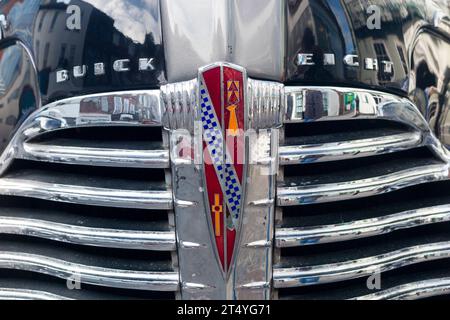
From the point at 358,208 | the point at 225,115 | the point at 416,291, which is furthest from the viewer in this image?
the point at 416,291

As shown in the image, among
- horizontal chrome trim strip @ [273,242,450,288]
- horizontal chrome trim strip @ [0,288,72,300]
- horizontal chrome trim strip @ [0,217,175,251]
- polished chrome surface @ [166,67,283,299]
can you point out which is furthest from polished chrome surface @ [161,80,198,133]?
horizontal chrome trim strip @ [0,288,72,300]

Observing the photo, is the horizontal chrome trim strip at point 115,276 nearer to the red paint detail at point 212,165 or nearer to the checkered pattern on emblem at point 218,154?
the red paint detail at point 212,165

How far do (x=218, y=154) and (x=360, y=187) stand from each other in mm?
629

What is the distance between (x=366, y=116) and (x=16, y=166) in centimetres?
150

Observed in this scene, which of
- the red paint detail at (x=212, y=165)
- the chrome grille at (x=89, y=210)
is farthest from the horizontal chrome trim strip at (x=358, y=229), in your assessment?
the chrome grille at (x=89, y=210)

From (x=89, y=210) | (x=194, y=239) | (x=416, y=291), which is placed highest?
(x=89, y=210)

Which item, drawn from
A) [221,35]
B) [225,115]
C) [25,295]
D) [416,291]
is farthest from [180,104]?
[416,291]

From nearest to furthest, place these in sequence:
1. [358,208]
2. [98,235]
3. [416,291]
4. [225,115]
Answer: [225,115] → [98,235] → [358,208] → [416,291]

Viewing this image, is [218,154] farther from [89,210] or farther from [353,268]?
[353,268]

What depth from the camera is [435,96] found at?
243cm

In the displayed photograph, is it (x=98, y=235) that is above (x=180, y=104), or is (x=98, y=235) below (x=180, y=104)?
below

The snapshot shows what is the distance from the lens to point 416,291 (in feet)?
8.32

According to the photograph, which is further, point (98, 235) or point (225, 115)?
point (98, 235)
